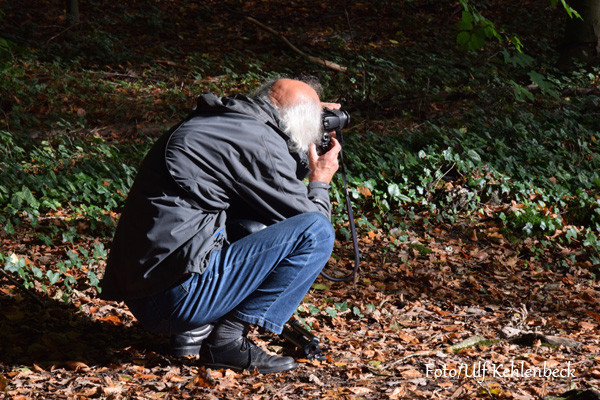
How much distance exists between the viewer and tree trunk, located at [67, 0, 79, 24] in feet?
35.2

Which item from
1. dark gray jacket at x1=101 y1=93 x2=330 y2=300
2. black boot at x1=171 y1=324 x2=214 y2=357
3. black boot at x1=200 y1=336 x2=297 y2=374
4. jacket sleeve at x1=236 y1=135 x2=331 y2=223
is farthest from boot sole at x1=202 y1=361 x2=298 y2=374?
jacket sleeve at x1=236 y1=135 x2=331 y2=223

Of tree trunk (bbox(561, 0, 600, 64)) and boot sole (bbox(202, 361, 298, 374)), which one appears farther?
tree trunk (bbox(561, 0, 600, 64))

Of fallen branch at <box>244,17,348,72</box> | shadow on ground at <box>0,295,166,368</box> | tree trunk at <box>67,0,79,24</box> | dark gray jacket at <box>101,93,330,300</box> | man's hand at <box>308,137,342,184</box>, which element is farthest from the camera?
tree trunk at <box>67,0,79,24</box>

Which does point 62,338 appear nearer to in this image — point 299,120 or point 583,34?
point 299,120

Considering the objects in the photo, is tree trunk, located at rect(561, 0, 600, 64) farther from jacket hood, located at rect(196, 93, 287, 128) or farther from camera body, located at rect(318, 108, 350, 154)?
jacket hood, located at rect(196, 93, 287, 128)

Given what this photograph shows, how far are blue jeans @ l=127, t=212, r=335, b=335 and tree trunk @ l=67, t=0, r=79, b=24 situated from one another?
967 centimetres

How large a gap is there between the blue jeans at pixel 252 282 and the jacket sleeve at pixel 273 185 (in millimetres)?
66

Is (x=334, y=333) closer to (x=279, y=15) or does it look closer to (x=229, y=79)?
(x=229, y=79)

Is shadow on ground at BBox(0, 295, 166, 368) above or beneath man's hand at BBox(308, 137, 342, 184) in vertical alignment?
beneath

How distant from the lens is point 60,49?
991 centimetres

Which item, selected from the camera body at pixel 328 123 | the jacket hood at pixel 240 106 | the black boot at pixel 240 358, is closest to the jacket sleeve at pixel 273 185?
the jacket hood at pixel 240 106

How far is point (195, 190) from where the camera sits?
2439mm

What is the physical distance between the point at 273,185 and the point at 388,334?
147cm

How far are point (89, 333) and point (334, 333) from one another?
4.76ft
